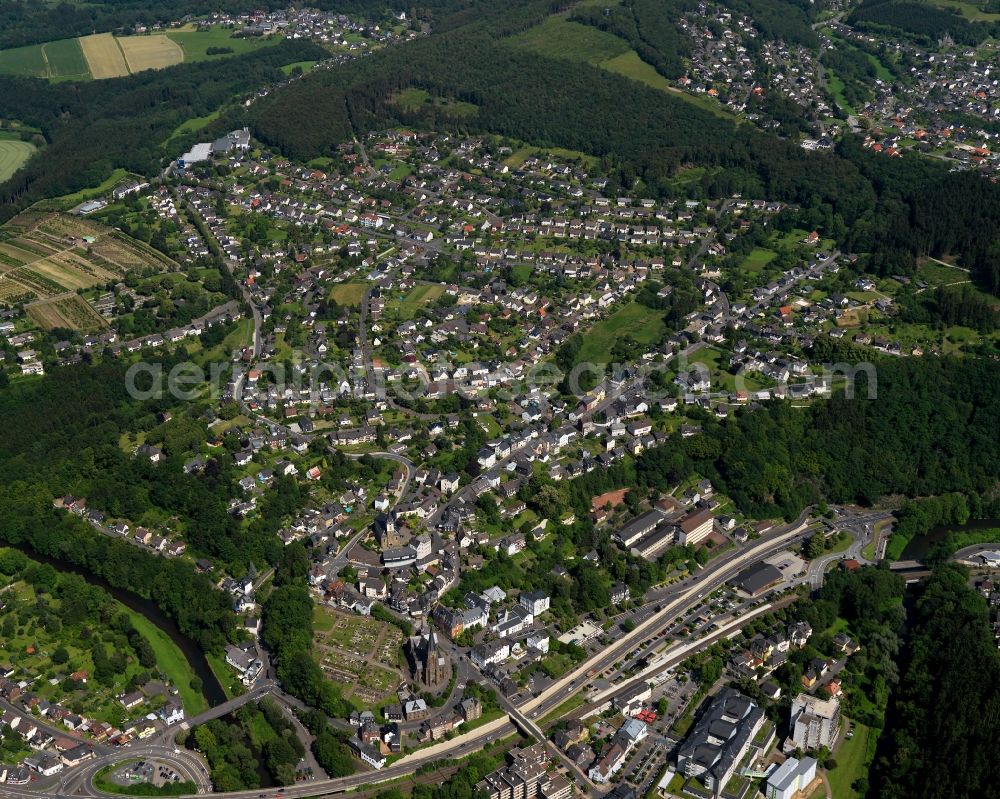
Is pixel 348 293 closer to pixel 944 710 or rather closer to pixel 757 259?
pixel 757 259

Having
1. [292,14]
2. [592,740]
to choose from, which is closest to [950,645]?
[592,740]

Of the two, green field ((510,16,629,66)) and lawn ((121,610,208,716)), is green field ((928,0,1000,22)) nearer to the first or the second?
green field ((510,16,629,66))

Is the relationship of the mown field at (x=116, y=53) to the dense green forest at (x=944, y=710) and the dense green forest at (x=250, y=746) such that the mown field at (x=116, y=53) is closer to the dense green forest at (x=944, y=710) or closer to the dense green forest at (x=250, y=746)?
the dense green forest at (x=250, y=746)

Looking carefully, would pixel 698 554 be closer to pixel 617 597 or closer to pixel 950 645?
pixel 617 597

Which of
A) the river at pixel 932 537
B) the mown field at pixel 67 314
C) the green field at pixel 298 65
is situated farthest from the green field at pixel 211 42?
the river at pixel 932 537

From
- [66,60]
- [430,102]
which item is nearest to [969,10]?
[430,102]

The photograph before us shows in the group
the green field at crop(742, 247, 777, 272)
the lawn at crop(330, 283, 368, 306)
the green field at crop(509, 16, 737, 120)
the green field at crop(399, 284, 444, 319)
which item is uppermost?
the green field at crop(509, 16, 737, 120)

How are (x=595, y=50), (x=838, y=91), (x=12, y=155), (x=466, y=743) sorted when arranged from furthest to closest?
(x=595, y=50) → (x=838, y=91) → (x=12, y=155) → (x=466, y=743)

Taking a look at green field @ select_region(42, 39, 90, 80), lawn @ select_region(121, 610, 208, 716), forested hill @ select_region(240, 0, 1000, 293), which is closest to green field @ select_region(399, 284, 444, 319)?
forested hill @ select_region(240, 0, 1000, 293)
